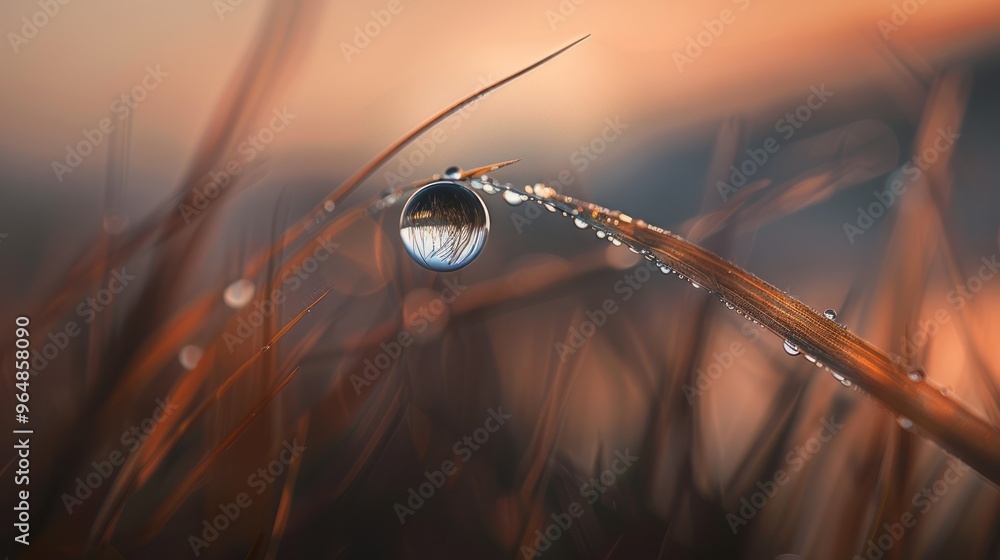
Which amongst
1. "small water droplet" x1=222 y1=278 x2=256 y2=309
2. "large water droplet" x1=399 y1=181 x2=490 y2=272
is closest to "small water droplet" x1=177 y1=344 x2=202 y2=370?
"small water droplet" x1=222 y1=278 x2=256 y2=309

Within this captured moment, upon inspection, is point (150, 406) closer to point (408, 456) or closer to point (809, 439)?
point (408, 456)

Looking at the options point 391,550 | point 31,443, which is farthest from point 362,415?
point 31,443

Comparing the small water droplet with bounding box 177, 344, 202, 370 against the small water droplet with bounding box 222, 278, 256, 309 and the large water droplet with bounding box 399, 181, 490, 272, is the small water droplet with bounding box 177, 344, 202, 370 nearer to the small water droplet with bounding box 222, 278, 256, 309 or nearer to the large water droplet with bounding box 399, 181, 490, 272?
the small water droplet with bounding box 222, 278, 256, 309

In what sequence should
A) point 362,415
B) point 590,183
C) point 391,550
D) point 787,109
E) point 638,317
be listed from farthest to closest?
1. point 787,109
2. point 590,183
3. point 638,317
4. point 362,415
5. point 391,550

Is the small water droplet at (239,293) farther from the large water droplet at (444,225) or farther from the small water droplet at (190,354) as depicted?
the large water droplet at (444,225)

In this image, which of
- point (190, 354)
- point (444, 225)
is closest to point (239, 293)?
point (190, 354)

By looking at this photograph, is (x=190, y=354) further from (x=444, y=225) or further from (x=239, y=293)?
(x=444, y=225)

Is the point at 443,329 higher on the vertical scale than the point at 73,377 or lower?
higher
